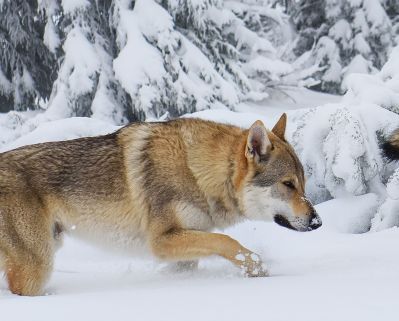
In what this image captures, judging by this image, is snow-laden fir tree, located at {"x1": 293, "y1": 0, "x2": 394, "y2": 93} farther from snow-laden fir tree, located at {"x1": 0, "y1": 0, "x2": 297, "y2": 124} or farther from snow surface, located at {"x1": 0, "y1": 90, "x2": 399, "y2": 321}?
snow surface, located at {"x1": 0, "y1": 90, "x2": 399, "y2": 321}

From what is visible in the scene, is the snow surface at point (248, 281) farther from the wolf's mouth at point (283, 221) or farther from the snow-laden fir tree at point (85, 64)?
the snow-laden fir tree at point (85, 64)

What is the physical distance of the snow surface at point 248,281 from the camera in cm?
299

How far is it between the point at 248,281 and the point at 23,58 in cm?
1111

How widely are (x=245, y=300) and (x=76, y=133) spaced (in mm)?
5053

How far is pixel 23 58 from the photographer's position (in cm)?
1360

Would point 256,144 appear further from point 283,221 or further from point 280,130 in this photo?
point 283,221

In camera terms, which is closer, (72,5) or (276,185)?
(276,185)

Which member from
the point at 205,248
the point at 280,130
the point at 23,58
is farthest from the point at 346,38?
the point at 205,248

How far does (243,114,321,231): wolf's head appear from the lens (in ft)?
14.6

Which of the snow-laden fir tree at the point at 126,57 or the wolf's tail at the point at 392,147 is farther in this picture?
the snow-laden fir tree at the point at 126,57

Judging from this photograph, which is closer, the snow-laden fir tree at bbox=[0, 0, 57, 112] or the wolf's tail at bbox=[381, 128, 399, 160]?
the wolf's tail at bbox=[381, 128, 399, 160]

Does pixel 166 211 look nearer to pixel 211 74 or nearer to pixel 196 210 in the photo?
pixel 196 210

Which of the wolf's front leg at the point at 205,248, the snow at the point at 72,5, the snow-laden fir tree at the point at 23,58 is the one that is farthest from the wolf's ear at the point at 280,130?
the snow-laden fir tree at the point at 23,58

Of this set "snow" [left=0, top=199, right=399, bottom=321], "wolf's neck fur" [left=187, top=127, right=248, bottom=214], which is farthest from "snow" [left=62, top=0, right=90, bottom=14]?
"wolf's neck fur" [left=187, top=127, right=248, bottom=214]
